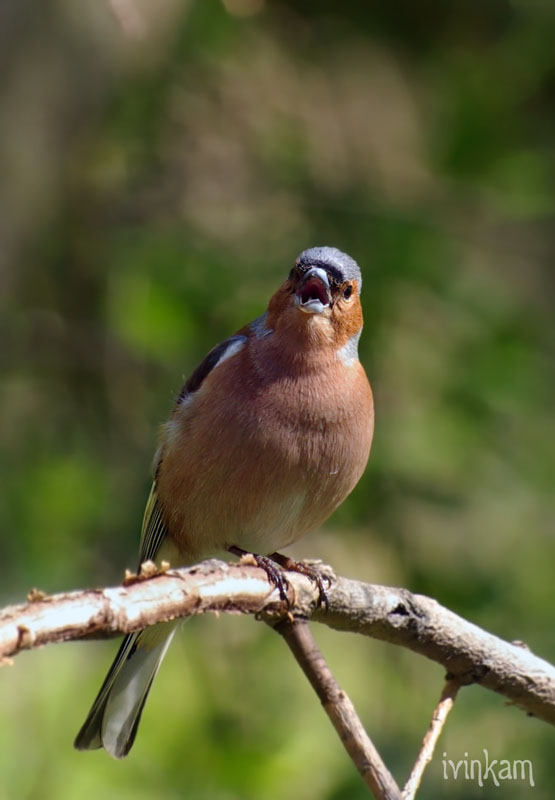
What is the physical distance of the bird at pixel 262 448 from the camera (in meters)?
4.04

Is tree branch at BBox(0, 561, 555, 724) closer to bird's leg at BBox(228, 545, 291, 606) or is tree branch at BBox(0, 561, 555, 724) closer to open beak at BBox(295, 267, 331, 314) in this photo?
bird's leg at BBox(228, 545, 291, 606)

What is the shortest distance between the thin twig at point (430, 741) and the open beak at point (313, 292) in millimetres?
1572

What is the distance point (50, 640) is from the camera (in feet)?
7.51

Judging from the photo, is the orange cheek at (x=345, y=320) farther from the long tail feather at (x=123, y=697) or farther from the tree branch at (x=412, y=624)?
the long tail feather at (x=123, y=697)

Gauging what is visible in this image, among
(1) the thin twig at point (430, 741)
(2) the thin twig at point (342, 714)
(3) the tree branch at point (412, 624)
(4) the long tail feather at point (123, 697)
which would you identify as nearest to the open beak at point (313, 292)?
(3) the tree branch at point (412, 624)

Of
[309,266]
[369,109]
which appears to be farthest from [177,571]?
[369,109]

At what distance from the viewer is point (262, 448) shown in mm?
3984

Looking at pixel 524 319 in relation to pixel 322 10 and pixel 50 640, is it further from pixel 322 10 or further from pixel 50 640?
pixel 50 640

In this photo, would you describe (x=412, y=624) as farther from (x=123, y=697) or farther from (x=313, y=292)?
(x=313, y=292)

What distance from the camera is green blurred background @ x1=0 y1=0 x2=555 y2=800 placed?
5.01 meters

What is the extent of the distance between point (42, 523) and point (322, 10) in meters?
4.27

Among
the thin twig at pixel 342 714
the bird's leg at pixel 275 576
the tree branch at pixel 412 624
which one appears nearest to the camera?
the thin twig at pixel 342 714

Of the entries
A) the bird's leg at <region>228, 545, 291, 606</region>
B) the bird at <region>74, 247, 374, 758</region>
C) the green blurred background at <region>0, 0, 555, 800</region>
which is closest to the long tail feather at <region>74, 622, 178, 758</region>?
the bird at <region>74, 247, 374, 758</region>

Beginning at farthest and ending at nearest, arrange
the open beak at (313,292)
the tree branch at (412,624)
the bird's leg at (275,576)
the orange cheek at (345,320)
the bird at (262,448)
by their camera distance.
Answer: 1. the orange cheek at (345,320)
2. the open beak at (313,292)
3. the bird at (262,448)
4. the bird's leg at (275,576)
5. the tree branch at (412,624)
